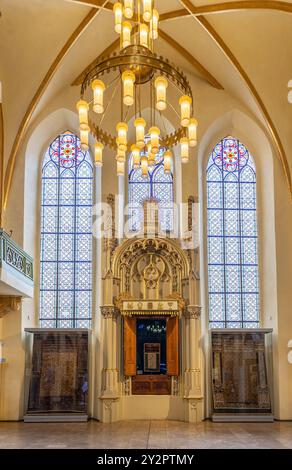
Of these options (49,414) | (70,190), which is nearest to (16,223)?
(70,190)

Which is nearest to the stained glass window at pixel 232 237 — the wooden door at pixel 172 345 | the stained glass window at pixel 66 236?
the wooden door at pixel 172 345

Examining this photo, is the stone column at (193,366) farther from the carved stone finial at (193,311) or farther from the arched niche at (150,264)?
the arched niche at (150,264)

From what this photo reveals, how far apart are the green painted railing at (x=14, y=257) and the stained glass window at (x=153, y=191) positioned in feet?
11.6

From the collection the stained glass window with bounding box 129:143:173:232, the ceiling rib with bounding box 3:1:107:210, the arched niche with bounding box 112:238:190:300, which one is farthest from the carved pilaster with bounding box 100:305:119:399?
the ceiling rib with bounding box 3:1:107:210

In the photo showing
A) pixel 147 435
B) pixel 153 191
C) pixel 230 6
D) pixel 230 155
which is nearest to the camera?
pixel 147 435

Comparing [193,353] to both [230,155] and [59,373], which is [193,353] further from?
[230,155]

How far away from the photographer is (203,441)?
12.2 m

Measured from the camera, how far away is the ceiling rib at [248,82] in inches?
571

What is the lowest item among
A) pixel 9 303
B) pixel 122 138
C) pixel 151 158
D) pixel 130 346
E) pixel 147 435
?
pixel 147 435

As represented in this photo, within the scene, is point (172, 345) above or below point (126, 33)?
below

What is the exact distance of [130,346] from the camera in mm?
15789

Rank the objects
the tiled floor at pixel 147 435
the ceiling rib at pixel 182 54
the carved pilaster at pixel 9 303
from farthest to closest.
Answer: the ceiling rib at pixel 182 54 < the carved pilaster at pixel 9 303 < the tiled floor at pixel 147 435

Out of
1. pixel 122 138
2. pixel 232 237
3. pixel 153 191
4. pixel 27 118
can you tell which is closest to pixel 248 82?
pixel 153 191

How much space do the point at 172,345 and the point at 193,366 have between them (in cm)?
80
